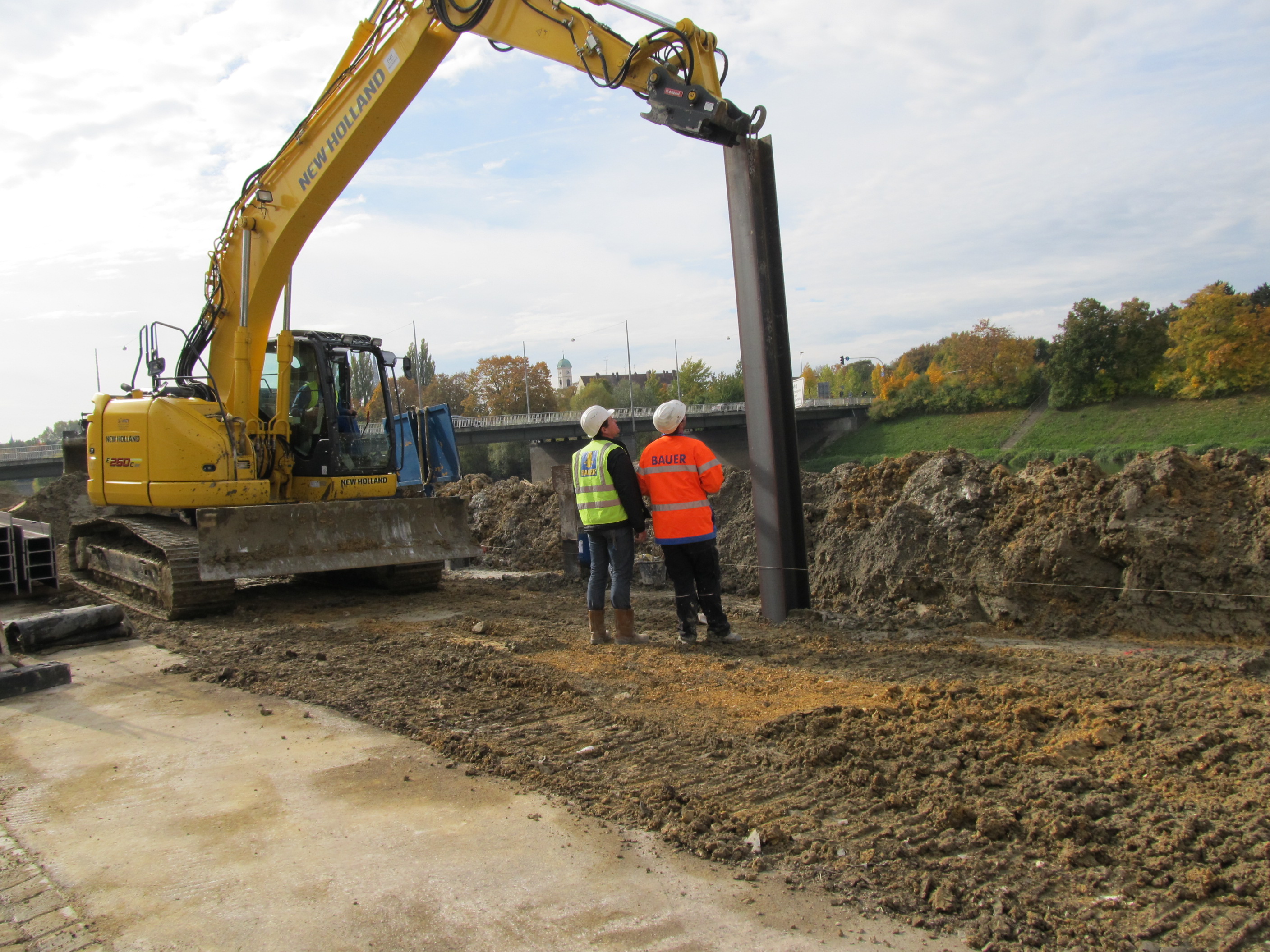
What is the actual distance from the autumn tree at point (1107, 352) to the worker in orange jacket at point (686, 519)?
1707 inches

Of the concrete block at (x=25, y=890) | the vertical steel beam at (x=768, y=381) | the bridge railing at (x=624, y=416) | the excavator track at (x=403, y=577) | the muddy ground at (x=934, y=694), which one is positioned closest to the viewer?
the muddy ground at (x=934, y=694)

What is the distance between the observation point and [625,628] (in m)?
6.45

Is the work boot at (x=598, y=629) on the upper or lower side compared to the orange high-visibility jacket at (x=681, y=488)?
lower

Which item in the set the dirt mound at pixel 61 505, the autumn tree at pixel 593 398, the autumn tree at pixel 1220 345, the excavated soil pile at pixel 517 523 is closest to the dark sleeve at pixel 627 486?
the excavated soil pile at pixel 517 523

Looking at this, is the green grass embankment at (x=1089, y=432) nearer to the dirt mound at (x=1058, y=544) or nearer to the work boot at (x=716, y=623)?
the dirt mound at (x=1058, y=544)

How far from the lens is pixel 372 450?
9453mm

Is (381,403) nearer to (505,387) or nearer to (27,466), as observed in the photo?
(27,466)

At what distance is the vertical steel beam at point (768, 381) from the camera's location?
7.07m

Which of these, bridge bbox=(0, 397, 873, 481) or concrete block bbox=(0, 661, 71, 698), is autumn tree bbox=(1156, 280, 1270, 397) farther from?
concrete block bbox=(0, 661, 71, 698)

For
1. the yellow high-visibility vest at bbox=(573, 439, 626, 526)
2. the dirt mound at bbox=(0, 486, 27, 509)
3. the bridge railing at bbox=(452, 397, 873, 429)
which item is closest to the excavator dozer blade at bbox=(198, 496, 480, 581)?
the yellow high-visibility vest at bbox=(573, 439, 626, 526)

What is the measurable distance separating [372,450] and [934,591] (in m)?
5.73

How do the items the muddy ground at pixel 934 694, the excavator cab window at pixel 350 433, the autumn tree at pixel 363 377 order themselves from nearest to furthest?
the muddy ground at pixel 934 694, the excavator cab window at pixel 350 433, the autumn tree at pixel 363 377

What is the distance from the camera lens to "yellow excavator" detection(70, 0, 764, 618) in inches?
317

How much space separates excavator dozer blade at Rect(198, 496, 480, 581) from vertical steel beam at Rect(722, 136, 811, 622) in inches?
136
